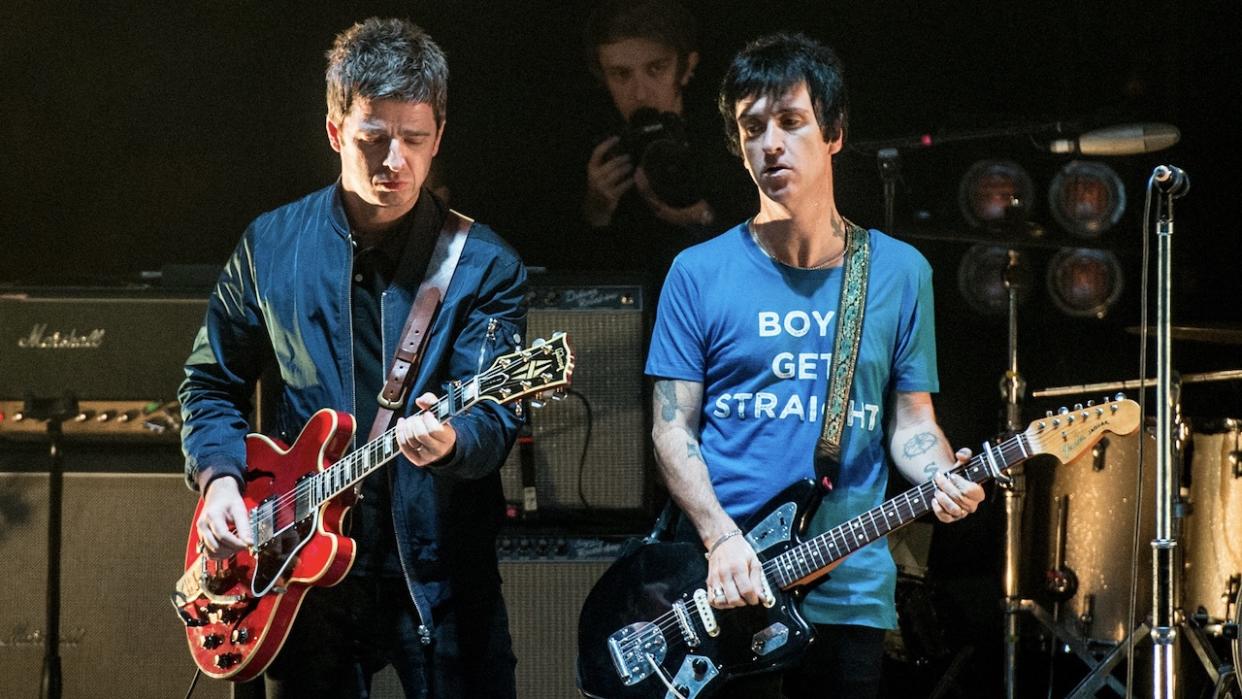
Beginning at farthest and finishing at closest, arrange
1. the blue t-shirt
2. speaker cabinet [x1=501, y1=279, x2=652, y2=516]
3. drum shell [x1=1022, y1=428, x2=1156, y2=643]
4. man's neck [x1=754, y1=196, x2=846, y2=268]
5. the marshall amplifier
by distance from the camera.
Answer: drum shell [x1=1022, y1=428, x2=1156, y2=643], speaker cabinet [x1=501, y1=279, x2=652, y2=516], the marshall amplifier, man's neck [x1=754, y1=196, x2=846, y2=268], the blue t-shirt

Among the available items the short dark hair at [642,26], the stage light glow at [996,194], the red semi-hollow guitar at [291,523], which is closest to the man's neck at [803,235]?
the red semi-hollow guitar at [291,523]

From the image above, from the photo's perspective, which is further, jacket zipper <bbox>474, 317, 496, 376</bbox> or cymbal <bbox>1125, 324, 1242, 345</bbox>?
cymbal <bbox>1125, 324, 1242, 345</bbox>

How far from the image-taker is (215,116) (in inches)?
237

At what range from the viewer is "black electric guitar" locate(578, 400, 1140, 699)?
3301 mm

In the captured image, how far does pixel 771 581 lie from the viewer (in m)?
3.33

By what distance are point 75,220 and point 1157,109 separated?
4348mm

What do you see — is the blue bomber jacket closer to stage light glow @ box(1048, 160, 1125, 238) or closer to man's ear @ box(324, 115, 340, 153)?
man's ear @ box(324, 115, 340, 153)

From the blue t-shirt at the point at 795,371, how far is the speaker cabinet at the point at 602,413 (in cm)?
101

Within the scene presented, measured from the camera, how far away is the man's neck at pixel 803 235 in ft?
11.5

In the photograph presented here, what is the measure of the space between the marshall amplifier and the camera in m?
2.01

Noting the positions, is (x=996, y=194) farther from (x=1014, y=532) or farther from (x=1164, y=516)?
(x=1164, y=516)

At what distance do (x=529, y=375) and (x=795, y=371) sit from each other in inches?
25.6

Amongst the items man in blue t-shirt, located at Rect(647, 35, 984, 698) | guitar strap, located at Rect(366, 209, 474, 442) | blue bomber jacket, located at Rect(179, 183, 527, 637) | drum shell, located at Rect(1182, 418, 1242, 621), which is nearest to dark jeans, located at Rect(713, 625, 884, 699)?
man in blue t-shirt, located at Rect(647, 35, 984, 698)

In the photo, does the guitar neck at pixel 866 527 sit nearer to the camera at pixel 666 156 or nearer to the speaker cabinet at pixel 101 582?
the speaker cabinet at pixel 101 582
